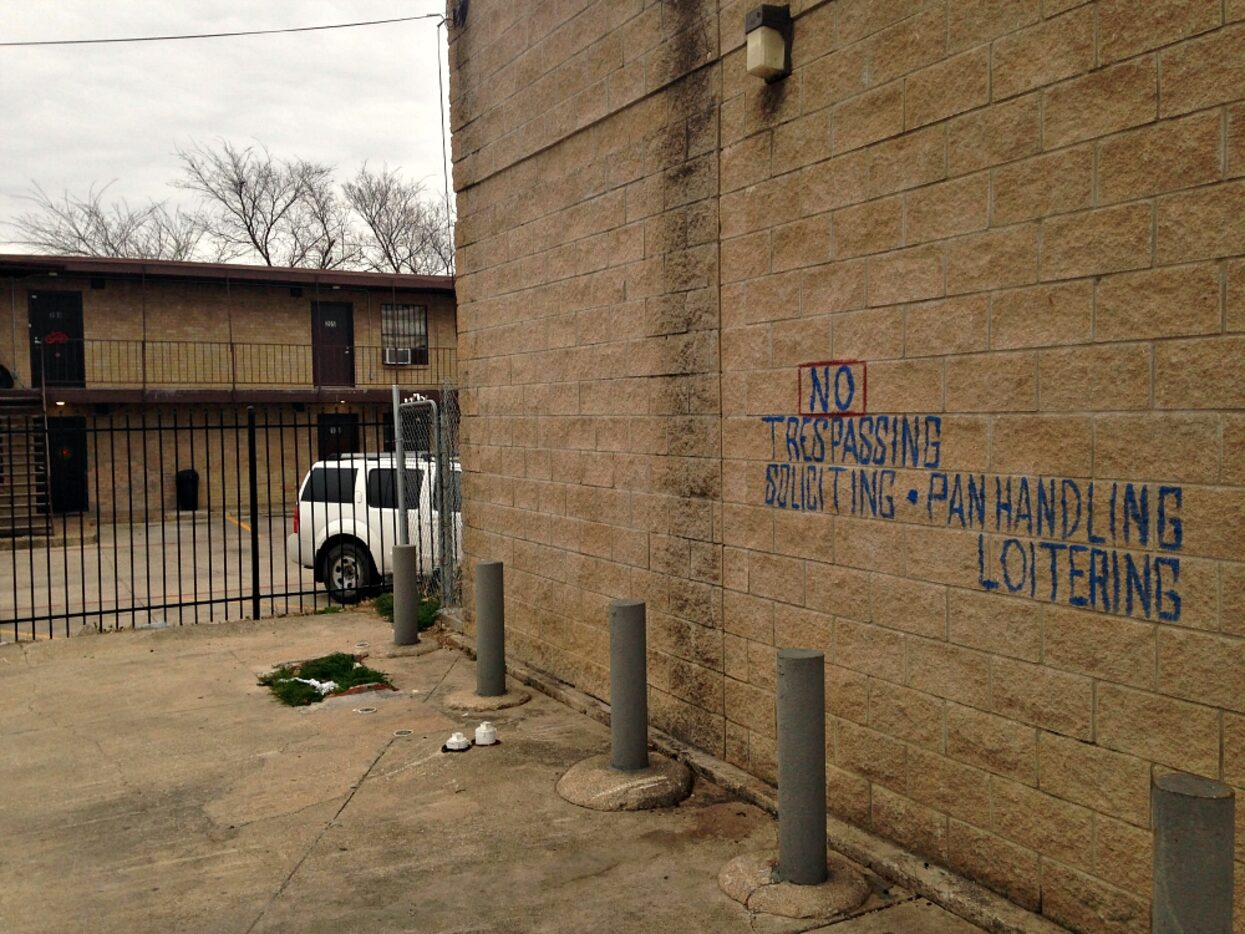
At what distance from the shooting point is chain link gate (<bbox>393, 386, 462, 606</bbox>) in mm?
10039

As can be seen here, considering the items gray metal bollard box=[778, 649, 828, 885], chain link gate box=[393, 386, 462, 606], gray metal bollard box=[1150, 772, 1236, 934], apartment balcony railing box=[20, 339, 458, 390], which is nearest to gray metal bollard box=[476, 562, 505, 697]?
chain link gate box=[393, 386, 462, 606]

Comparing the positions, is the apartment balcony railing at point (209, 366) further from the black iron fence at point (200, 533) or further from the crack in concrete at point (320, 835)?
the crack in concrete at point (320, 835)

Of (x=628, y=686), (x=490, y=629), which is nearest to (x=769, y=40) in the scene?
(x=628, y=686)

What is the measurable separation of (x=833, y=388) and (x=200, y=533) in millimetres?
19362

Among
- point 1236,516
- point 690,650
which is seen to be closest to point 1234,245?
point 1236,516

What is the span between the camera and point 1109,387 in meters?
3.54

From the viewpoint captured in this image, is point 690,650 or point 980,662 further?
point 690,650

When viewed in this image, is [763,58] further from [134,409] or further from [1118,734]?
[134,409]

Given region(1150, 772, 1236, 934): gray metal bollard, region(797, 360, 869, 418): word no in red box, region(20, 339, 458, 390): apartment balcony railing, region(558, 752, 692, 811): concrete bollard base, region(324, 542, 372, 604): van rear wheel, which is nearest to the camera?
region(1150, 772, 1236, 934): gray metal bollard

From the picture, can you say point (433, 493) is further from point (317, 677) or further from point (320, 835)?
point (320, 835)

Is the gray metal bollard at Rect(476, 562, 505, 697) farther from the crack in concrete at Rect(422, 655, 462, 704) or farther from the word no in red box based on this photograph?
the word no in red box

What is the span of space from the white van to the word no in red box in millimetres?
7437

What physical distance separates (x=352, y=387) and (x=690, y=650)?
2248 cm

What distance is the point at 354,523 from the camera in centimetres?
1230
